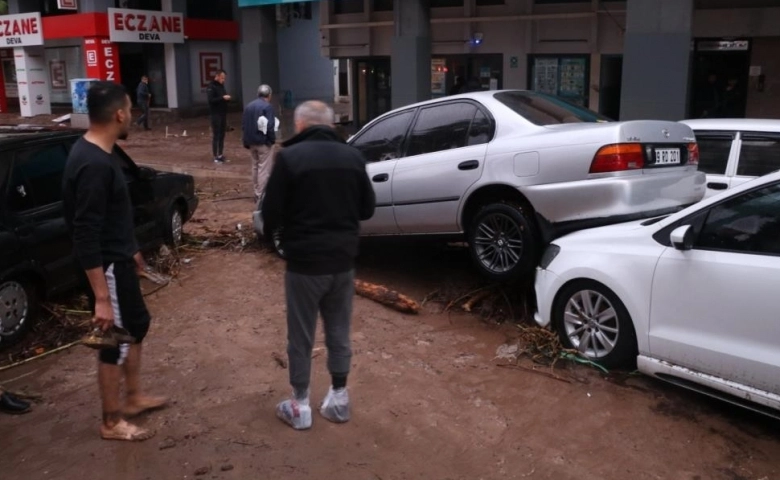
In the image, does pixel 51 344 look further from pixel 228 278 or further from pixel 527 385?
pixel 527 385

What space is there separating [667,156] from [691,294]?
163 centimetres

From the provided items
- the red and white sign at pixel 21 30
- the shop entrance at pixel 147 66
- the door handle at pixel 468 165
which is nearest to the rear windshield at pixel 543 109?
the door handle at pixel 468 165

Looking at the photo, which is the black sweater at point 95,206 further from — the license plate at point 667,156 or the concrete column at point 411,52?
the concrete column at point 411,52

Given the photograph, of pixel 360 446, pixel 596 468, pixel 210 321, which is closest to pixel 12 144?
pixel 210 321

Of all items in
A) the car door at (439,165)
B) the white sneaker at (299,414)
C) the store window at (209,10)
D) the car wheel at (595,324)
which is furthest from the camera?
the store window at (209,10)

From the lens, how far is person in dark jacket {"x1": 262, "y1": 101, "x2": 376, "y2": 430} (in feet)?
13.5

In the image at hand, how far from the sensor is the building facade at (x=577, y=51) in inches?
477

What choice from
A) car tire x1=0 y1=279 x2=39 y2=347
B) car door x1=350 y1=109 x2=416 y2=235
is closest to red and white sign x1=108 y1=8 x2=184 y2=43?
car door x1=350 y1=109 x2=416 y2=235

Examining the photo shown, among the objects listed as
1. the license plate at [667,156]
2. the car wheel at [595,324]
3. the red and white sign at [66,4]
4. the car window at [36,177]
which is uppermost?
the red and white sign at [66,4]

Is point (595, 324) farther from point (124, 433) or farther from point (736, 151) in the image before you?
point (124, 433)

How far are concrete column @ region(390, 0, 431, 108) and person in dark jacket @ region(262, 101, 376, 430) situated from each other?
489 inches

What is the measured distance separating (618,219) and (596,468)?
7.07 ft

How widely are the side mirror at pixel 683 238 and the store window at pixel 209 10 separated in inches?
1057

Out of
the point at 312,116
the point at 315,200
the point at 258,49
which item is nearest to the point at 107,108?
the point at 312,116
